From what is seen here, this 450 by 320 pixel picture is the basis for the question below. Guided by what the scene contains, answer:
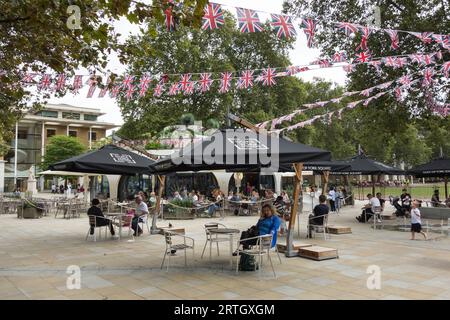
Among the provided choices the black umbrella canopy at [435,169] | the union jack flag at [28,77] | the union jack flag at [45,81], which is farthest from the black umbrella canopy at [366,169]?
the union jack flag at [28,77]

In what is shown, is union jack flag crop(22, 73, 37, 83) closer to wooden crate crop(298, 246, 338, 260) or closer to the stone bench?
wooden crate crop(298, 246, 338, 260)

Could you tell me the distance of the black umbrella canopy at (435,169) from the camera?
1405 cm

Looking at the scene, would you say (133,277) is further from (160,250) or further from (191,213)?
(191,213)

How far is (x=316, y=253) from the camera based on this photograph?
24.5ft

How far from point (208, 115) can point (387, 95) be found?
63.6 feet

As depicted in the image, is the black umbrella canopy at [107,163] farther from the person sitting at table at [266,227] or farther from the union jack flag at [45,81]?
the person sitting at table at [266,227]

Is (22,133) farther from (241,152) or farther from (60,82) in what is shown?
(241,152)

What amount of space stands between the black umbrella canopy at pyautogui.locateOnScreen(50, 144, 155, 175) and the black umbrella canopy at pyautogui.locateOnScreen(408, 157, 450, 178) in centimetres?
1069

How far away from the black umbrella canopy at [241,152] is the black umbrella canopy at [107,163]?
10.1 feet

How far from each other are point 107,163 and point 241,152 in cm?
473

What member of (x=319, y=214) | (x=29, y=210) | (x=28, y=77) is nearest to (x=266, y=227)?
(x=319, y=214)

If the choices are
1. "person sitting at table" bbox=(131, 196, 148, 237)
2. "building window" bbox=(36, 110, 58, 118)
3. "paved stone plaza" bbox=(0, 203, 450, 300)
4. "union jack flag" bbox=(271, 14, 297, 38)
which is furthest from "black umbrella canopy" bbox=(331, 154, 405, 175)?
"building window" bbox=(36, 110, 58, 118)
